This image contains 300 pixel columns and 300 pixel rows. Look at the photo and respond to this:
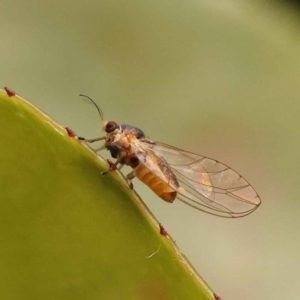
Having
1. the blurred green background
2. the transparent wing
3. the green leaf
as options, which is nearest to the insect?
the transparent wing

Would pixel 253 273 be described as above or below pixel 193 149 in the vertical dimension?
below

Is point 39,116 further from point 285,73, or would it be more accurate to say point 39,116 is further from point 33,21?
point 285,73

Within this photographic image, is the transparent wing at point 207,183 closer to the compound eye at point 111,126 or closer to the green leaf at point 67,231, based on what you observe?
the compound eye at point 111,126

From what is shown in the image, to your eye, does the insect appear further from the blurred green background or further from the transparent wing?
the blurred green background

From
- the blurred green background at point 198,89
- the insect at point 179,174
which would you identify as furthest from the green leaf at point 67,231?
the blurred green background at point 198,89

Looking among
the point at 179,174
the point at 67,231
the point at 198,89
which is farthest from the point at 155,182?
the point at 198,89

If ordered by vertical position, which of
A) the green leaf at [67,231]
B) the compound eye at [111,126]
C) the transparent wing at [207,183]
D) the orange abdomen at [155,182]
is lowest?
the green leaf at [67,231]

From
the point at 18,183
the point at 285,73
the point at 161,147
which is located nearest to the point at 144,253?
the point at 18,183

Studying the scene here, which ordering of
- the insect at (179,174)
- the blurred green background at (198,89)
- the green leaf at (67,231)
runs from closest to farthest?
the green leaf at (67,231), the insect at (179,174), the blurred green background at (198,89)
